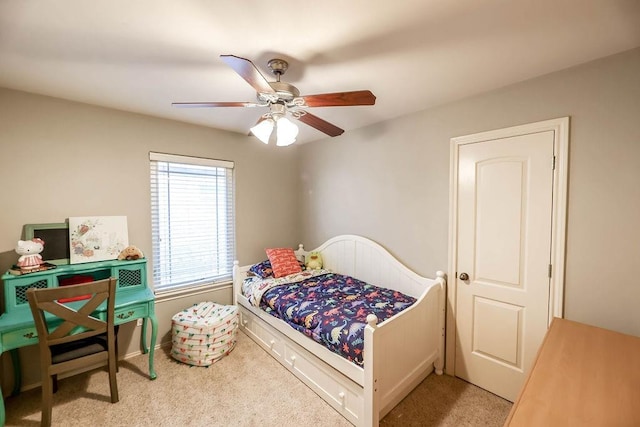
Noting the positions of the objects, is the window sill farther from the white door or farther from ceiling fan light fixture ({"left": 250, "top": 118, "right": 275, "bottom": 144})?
the white door

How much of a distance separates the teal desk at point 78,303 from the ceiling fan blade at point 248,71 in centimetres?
194

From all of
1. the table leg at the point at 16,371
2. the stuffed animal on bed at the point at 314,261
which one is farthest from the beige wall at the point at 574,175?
the table leg at the point at 16,371

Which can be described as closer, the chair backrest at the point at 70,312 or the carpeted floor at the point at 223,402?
the chair backrest at the point at 70,312

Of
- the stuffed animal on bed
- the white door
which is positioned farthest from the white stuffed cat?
the white door

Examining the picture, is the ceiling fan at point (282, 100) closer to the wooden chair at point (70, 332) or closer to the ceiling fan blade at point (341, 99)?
the ceiling fan blade at point (341, 99)

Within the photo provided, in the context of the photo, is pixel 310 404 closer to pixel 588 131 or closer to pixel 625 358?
pixel 625 358

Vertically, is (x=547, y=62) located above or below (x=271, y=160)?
above

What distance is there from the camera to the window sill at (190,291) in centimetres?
275

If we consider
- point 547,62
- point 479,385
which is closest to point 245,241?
point 479,385

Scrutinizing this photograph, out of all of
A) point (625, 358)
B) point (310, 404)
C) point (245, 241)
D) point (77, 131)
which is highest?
point (77, 131)

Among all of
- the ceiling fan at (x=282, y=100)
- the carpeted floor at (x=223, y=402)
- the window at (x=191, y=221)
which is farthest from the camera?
the window at (x=191, y=221)

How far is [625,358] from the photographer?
127 centimetres

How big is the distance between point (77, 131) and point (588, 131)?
3.88 metres

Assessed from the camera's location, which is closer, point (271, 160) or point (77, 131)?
point (77, 131)
